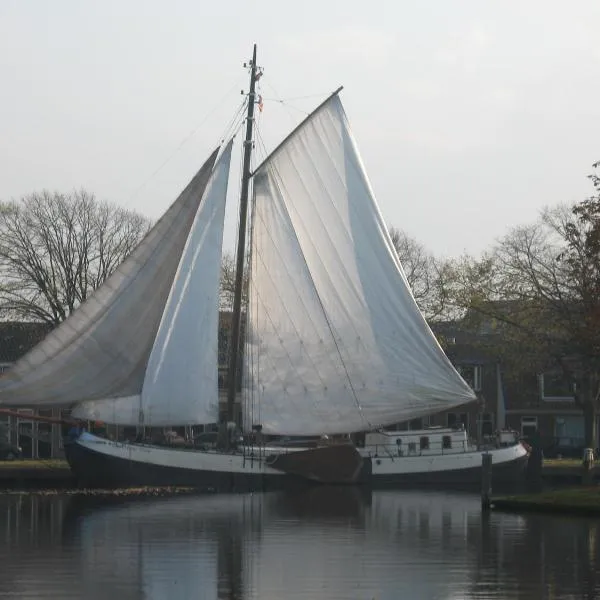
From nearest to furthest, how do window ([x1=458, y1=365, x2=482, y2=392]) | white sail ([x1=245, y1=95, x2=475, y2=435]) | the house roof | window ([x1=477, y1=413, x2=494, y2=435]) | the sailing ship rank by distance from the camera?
the sailing ship < white sail ([x1=245, y1=95, x2=475, y2=435]) < the house roof < window ([x1=477, y1=413, x2=494, y2=435]) < window ([x1=458, y1=365, x2=482, y2=392])

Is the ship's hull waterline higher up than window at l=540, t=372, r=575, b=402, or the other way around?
window at l=540, t=372, r=575, b=402

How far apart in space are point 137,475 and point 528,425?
4126cm

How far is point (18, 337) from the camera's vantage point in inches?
3686

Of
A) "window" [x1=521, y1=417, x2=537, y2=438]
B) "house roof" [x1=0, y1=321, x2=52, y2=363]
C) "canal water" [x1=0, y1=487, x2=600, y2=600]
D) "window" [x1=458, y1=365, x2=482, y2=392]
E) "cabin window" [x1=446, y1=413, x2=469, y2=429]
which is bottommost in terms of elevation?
"canal water" [x1=0, y1=487, x2=600, y2=600]

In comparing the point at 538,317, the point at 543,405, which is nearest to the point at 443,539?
the point at 538,317

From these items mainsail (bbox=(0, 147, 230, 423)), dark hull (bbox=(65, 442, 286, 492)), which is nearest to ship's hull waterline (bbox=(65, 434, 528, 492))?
dark hull (bbox=(65, 442, 286, 492))

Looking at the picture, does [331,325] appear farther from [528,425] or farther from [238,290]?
[528,425]

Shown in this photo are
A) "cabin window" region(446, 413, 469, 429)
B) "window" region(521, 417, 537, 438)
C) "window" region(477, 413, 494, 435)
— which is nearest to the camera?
"cabin window" region(446, 413, 469, 429)

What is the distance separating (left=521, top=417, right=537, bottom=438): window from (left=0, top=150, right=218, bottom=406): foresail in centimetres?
4290

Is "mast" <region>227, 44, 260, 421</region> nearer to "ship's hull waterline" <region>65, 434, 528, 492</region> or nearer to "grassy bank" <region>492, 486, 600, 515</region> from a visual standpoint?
"ship's hull waterline" <region>65, 434, 528, 492</region>

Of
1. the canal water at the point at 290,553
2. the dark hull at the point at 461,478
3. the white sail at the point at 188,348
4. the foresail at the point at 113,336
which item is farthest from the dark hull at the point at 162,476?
the canal water at the point at 290,553

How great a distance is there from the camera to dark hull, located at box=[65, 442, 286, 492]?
65.1 metres

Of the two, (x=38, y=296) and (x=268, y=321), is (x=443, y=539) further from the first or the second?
(x=38, y=296)

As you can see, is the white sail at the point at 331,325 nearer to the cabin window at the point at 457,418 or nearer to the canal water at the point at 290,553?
the canal water at the point at 290,553
